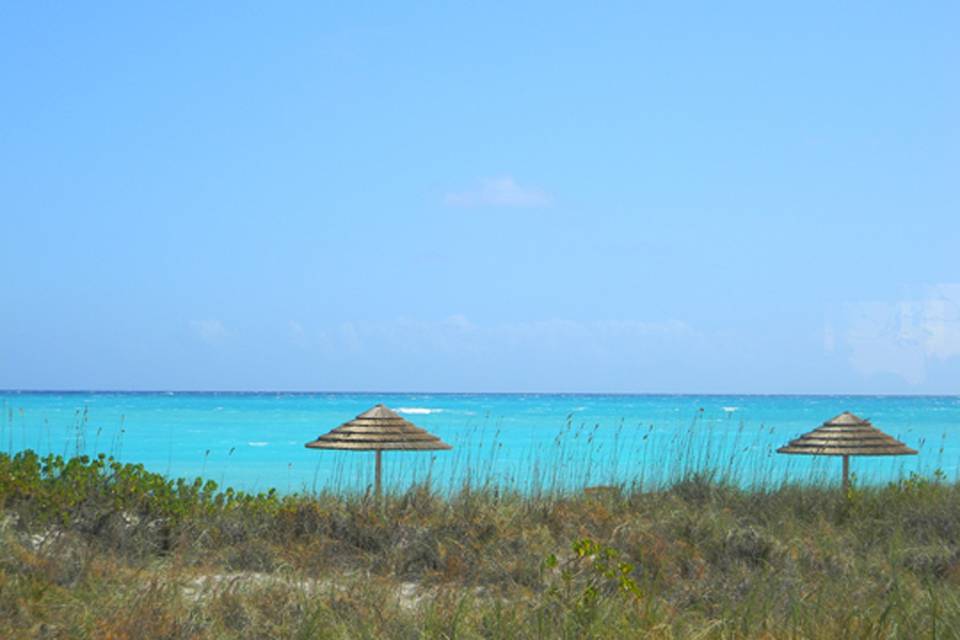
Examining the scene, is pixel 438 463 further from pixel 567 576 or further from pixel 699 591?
pixel 567 576

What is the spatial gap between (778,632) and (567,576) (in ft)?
3.12

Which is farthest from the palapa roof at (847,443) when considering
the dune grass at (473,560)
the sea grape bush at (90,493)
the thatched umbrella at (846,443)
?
the sea grape bush at (90,493)

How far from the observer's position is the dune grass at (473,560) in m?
4.73

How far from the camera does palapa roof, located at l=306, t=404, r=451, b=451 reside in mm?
9547

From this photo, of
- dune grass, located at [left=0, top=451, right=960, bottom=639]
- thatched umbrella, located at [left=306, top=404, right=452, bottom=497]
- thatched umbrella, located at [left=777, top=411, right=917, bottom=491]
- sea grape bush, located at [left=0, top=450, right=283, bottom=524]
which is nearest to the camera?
dune grass, located at [left=0, top=451, right=960, bottom=639]

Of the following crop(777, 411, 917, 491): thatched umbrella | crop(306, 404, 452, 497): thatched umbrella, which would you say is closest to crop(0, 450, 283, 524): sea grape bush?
crop(306, 404, 452, 497): thatched umbrella

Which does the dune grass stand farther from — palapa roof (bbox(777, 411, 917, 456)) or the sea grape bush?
palapa roof (bbox(777, 411, 917, 456))

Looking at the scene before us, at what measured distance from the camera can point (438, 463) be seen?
73.0ft

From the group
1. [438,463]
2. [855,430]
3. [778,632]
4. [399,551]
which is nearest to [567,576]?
[778,632]

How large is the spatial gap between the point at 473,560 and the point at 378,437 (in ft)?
8.87

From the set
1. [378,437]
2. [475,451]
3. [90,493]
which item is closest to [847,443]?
[378,437]

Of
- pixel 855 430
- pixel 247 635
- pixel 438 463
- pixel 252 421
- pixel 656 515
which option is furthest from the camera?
pixel 252 421

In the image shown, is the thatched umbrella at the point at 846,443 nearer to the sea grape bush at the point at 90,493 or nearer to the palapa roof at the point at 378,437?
the palapa roof at the point at 378,437

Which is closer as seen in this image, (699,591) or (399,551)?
(699,591)
